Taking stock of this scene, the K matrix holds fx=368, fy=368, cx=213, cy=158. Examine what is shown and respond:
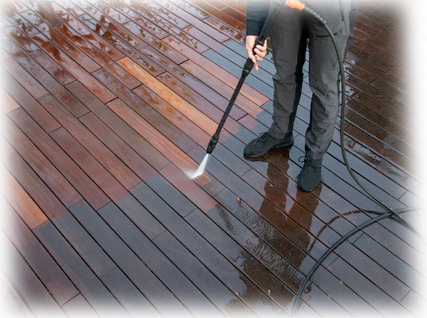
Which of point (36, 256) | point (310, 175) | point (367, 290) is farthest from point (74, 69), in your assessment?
point (367, 290)

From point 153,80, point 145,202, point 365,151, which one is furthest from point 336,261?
point 153,80

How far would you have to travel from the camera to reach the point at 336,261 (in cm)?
180

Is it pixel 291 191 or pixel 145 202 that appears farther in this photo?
pixel 291 191

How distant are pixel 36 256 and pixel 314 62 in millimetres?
1586

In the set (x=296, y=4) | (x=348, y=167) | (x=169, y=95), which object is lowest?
(x=169, y=95)

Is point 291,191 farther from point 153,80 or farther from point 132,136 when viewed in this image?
point 153,80

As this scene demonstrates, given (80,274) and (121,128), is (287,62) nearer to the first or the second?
(121,128)

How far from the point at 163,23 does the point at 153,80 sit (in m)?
0.76

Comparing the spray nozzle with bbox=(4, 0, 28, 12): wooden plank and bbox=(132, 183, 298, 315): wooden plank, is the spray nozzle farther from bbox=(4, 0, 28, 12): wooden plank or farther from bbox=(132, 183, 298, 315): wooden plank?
bbox=(4, 0, 28, 12): wooden plank

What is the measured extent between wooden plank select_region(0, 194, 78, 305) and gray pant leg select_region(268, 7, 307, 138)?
135 centimetres

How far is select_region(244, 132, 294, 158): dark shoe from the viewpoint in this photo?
7.18ft

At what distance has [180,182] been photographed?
6.71 ft

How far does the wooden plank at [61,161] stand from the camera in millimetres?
1952

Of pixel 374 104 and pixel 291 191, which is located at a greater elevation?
pixel 374 104
